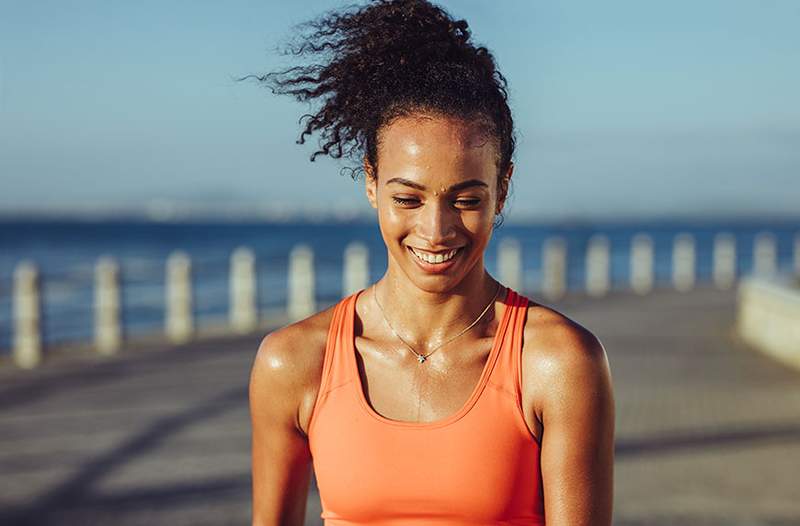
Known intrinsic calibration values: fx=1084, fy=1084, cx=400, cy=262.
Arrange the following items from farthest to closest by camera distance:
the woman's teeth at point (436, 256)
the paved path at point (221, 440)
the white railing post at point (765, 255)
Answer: the white railing post at point (765, 255) < the paved path at point (221, 440) < the woman's teeth at point (436, 256)

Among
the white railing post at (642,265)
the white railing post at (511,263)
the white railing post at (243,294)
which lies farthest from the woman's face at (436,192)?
the white railing post at (642,265)

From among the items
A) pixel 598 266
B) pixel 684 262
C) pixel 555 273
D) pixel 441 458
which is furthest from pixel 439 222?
pixel 684 262

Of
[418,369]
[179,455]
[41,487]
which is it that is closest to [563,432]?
[418,369]

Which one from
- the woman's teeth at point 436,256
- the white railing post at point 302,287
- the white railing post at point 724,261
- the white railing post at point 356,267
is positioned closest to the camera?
the woman's teeth at point 436,256

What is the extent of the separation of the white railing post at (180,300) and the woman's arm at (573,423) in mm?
13746

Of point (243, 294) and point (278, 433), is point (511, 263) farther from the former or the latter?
point (278, 433)

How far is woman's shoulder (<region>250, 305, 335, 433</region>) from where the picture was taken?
224 centimetres

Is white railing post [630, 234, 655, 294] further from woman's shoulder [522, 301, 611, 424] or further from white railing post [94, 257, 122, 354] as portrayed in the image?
woman's shoulder [522, 301, 611, 424]

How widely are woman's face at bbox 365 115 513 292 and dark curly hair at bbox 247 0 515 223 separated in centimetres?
4

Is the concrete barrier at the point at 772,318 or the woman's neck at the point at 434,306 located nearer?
the woman's neck at the point at 434,306

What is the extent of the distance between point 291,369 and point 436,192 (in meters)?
0.48

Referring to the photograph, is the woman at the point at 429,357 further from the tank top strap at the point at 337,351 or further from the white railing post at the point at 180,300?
the white railing post at the point at 180,300

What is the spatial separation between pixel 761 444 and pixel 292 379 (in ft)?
21.9

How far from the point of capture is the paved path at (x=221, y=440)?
647 centimetres
